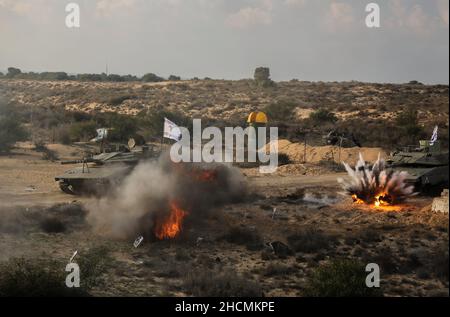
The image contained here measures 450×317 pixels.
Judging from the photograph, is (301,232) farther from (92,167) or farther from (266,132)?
(266,132)

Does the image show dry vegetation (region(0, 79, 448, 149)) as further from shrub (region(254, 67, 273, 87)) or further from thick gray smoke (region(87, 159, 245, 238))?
thick gray smoke (region(87, 159, 245, 238))

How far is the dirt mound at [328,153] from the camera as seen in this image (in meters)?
29.4

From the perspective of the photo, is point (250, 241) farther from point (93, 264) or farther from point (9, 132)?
point (9, 132)

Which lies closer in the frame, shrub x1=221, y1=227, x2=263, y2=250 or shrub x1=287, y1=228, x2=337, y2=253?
shrub x1=287, y1=228, x2=337, y2=253

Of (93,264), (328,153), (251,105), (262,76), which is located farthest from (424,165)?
(262,76)

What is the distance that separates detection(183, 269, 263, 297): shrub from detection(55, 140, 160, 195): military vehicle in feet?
25.6

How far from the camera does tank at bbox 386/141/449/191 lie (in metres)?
19.7

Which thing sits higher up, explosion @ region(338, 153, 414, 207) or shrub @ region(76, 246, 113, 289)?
explosion @ region(338, 153, 414, 207)

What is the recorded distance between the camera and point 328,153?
30.6 meters

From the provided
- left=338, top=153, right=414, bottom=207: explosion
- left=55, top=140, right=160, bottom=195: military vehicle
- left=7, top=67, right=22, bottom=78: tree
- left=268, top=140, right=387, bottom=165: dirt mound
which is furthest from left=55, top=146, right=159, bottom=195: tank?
left=7, top=67, right=22, bottom=78: tree

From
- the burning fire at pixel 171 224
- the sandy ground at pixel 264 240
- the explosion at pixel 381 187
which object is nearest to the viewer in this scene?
the sandy ground at pixel 264 240

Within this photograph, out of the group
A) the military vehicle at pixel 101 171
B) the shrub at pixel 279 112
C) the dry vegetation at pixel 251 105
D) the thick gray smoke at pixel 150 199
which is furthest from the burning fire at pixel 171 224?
the shrub at pixel 279 112

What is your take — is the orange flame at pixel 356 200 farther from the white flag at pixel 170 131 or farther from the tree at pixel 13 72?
the tree at pixel 13 72

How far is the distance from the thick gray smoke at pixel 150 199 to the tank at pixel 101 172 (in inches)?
38.7
